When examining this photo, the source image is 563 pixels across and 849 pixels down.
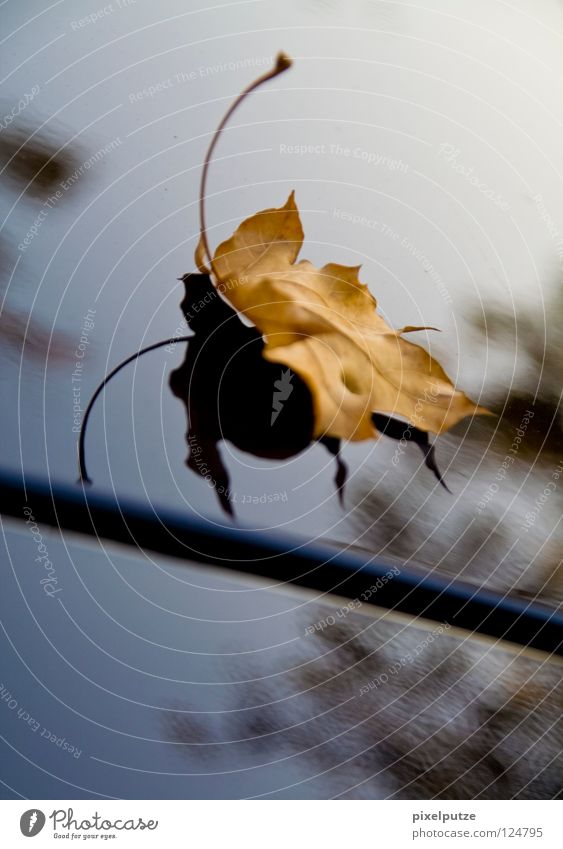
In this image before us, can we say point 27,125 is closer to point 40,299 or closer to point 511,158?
point 40,299

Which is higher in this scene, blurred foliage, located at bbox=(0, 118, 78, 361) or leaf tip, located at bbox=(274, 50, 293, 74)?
leaf tip, located at bbox=(274, 50, 293, 74)
